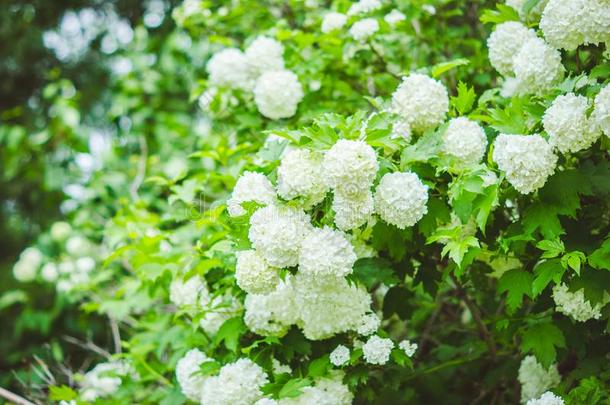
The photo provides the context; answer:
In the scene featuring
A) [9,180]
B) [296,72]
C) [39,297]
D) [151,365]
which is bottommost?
[39,297]

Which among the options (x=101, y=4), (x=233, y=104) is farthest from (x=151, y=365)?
(x=101, y=4)

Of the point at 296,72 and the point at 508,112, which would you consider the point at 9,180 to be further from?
the point at 508,112

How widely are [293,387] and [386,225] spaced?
59cm

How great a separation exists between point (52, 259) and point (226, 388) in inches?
108

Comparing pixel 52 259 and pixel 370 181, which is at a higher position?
pixel 370 181

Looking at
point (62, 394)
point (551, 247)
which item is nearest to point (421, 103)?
point (551, 247)

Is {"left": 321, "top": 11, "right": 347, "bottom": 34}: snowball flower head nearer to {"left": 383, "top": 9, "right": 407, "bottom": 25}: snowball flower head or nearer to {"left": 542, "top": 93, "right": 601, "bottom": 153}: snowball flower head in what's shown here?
{"left": 383, "top": 9, "right": 407, "bottom": 25}: snowball flower head

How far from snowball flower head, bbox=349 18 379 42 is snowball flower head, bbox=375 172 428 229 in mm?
1060

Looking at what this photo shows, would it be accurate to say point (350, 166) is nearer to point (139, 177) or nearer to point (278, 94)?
point (278, 94)

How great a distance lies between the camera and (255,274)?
6.41 ft

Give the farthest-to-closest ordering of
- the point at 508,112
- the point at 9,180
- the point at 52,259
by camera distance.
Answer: the point at 9,180 < the point at 52,259 < the point at 508,112

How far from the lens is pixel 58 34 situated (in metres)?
6.15

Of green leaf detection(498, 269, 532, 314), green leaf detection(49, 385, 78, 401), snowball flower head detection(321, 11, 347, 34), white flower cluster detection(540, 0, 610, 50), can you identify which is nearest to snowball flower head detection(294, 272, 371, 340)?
green leaf detection(498, 269, 532, 314)

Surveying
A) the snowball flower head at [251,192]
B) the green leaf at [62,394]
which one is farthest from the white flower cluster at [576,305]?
the green leaf at [62,394]
